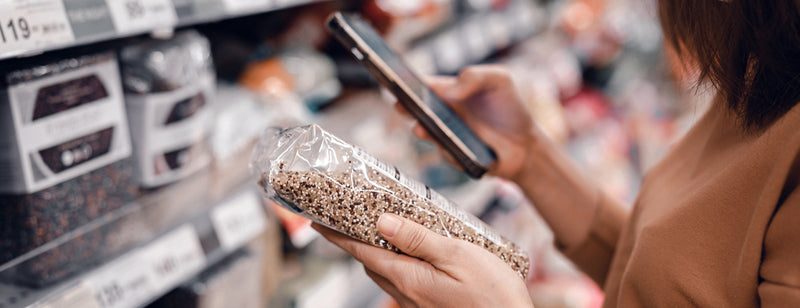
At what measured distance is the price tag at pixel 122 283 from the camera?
63cm

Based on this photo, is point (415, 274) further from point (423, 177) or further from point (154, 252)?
point (423, 177)

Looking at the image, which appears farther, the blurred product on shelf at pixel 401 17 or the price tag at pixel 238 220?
the blurred product on shelf at pixel 401 17

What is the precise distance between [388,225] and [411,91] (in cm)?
28

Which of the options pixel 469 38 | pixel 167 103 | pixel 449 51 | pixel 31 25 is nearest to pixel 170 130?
pixel 167 103

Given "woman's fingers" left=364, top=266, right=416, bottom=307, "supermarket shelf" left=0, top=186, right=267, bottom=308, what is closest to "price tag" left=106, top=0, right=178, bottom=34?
"supermarket shelf" left=0, top=186, right=267, bottom=308

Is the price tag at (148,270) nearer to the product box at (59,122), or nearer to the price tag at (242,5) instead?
the product box at (59,122)

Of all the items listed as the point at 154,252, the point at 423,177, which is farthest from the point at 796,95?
the point at 423,177

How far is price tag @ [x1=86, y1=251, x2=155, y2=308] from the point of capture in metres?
0.63

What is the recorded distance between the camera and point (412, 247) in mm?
561

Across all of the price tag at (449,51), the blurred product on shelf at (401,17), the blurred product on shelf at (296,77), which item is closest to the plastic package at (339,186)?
the blurred product on shelf at (296,77)

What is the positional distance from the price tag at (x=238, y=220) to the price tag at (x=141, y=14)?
273 millimetres

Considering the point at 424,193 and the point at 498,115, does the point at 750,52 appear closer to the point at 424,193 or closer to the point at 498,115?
the point at 424,193

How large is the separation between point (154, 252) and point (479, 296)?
1.33 feet

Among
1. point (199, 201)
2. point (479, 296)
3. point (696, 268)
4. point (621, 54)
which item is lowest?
point (621, 54)
